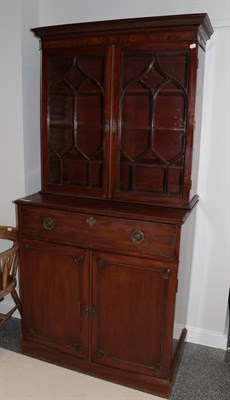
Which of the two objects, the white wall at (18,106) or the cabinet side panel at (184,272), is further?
the white wall at (18,106)

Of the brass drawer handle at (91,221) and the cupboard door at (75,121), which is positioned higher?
the cupboard door at (75,121)

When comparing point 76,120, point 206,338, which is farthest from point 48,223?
point 206,338

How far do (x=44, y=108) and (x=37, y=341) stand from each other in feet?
4.65

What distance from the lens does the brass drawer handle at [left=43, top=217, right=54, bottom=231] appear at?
6.41 ft

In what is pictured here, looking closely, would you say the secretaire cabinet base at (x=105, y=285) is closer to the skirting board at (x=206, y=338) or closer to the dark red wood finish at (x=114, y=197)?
the dark red wood finish at (x=114, y=197)

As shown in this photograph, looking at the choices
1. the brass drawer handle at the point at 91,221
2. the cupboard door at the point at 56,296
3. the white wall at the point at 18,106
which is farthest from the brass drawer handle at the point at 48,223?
the white wall at the point at 18,106

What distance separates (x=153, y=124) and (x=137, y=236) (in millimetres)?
618

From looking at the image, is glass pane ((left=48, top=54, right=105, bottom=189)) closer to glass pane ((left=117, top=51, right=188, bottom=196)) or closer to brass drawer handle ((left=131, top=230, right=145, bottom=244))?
glass pane ((left=117, top=51, right=188, bottom=196))

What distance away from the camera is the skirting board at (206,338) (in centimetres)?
Answer: 231

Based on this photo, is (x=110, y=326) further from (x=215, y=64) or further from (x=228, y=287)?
(x=215, y=64)

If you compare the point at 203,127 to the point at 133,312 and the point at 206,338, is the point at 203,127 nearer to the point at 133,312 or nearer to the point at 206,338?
the point at 133,312

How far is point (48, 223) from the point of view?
196 centimetres

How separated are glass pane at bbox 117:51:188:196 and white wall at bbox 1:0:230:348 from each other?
30 cm

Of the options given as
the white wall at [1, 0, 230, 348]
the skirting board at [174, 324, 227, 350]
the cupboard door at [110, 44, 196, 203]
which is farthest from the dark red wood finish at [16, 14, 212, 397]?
the skirting board at [174, 324, 227, 350]
